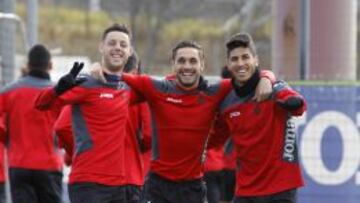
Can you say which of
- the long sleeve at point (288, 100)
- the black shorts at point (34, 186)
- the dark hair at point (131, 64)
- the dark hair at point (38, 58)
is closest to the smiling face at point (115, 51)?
the dark hair at point (131, 64)

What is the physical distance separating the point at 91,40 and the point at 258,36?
6690 millimetres

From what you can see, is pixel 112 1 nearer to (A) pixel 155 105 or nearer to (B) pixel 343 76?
(B) pixel 343 76

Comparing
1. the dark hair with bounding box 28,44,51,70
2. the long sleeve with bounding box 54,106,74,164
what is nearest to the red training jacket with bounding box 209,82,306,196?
the long sleeve with bounding box 54,106,74,164

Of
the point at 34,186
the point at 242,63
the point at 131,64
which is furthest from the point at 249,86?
the point at 34,186

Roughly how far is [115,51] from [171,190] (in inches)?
49.9

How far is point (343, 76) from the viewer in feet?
57.4

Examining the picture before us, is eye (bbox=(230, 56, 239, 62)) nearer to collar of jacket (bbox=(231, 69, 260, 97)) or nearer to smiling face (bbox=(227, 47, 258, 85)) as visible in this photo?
smiling face (bbox=(227, 47, 258, 85))

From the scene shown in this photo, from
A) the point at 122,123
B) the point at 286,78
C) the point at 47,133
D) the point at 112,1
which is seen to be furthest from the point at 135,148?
the point at 112,1

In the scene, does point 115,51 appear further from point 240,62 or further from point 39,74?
point 39,74

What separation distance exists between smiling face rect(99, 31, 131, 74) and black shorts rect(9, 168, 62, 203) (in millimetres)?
3700

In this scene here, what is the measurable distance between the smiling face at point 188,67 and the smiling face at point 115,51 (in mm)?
523

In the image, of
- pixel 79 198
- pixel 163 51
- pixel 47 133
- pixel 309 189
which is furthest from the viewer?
pixel 163 51

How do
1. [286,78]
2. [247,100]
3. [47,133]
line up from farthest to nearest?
[286,78] → [47,133] → [247,100]

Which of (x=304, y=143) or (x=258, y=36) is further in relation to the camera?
(x=258, y=36)
